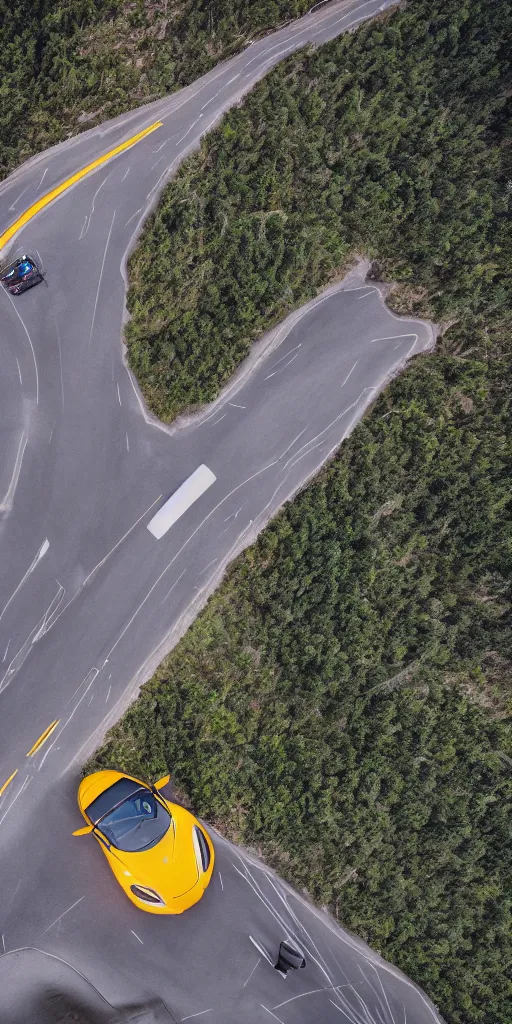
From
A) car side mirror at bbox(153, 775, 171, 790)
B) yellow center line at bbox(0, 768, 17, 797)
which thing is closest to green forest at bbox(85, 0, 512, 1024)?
car side mirror at bbox(153, 775, 171, 790)

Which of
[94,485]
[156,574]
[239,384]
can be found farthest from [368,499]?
[94,485]

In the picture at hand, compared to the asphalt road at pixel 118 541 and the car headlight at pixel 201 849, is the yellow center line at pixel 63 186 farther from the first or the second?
the car headlight at pixel 201 849

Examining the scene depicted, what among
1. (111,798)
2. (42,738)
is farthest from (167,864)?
(42,738)

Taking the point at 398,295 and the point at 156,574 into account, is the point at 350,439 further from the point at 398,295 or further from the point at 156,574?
the point at 156,574

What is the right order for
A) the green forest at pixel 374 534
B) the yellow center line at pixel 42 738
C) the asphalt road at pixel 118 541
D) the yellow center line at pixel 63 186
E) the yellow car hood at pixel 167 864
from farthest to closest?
1. the yellow center line at pixel 63 186
2. the green forest at pixel 374 534
3. the yellow center line at pixel 42 738
4. the asphalt road at pixel 118 541
5. the yellow car hood at pixel 167 864

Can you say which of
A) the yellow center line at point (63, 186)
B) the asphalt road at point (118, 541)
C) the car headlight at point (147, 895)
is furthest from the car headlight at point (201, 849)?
the yellow center line at point (63, 186)
